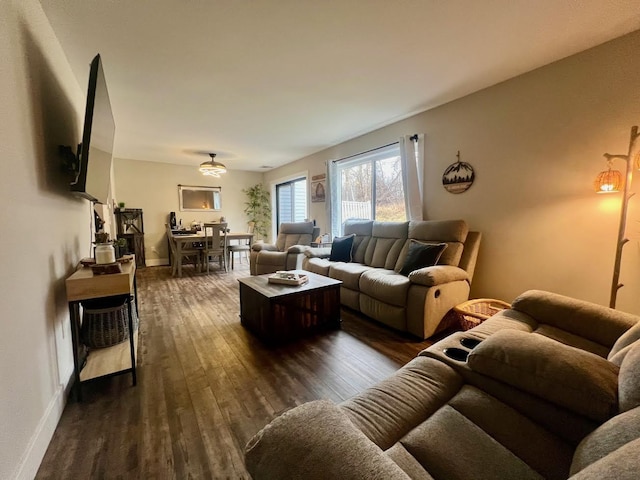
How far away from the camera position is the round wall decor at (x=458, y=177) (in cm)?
293

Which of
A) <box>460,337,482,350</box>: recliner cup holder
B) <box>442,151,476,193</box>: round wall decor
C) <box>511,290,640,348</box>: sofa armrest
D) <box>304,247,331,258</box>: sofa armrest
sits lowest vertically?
<box>460,337,482,350</box>: recliner cup holder

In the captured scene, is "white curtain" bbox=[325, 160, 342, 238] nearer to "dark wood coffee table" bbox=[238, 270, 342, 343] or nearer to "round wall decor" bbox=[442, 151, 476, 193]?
"round wall decor" bbox=[442, 151, 476, 193]

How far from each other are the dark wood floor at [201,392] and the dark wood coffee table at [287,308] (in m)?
0.11

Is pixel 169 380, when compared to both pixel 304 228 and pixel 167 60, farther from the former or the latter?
pixel 304 228

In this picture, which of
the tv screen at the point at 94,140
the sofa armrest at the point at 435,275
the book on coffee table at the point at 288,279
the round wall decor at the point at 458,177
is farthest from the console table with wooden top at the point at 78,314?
the round wall decor at the point at 458,177

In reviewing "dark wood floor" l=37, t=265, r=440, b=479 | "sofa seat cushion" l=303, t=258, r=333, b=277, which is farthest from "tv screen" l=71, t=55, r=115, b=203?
"sofa seat cushion" l=303, t=258, r=333, b=277

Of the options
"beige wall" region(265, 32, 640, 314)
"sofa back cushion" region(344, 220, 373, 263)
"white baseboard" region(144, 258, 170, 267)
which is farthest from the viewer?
"white baseboard" region(144, 258, 170, 267)

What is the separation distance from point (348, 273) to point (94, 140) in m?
2.45

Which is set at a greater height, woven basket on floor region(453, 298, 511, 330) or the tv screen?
the tv screen

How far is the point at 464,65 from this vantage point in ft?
7.59

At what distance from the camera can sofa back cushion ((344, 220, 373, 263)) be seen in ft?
12.2

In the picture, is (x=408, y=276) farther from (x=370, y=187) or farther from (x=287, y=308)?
(x=370, y=187)

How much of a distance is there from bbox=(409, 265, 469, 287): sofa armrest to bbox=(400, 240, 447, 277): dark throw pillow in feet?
0.58

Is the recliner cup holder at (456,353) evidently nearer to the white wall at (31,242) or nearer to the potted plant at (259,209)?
the white wall at (31,242)
